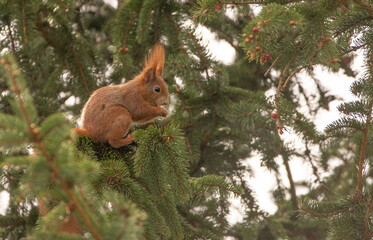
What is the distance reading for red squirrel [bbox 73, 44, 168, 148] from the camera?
6.44 ft

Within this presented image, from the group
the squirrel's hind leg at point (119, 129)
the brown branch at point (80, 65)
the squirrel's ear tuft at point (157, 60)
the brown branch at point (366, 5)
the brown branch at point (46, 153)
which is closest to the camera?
the brown branch at point (46, 153)

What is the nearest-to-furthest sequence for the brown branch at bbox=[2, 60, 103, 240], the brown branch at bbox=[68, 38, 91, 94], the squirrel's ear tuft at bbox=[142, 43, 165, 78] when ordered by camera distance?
the brown branch at bbox=[2, 60, 103, 240] < the squirrel's ear tuft at bbox=[142, 43, 165, 78] < the brown branch at bbox=[68, 38, 91, 94]

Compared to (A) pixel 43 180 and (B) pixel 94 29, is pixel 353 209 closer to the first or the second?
(A) pixel 43 180

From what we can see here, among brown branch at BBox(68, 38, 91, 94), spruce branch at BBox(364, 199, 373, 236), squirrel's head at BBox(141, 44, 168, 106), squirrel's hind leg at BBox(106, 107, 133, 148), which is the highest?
brown branch at BBox(68, 38, 91, 94)

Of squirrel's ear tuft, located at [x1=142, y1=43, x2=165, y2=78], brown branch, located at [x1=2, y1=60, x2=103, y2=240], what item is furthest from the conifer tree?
squirrel's ear tuft, located at [x1=142, y1=43, x2=165, y2=78]

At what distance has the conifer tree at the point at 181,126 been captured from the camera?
89 cm

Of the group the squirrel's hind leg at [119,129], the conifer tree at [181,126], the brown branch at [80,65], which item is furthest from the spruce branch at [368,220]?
the brown branch at [80,65]

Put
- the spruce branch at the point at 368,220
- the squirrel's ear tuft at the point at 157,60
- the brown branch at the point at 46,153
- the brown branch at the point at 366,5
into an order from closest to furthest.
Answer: the brown branch at the point at 46,153, the brown branch at the point at 366,5, the spruce branch at the point at 368,220, the squirrel's ear tuft at the point at 157,60

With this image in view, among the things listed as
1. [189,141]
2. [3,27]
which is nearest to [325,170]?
[189,141]

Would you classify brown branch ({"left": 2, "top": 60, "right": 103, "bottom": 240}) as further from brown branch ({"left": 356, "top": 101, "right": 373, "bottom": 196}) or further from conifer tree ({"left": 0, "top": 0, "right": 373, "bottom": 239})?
brown branch ({"left": 356, "top": 101, "right": 373, "bottom": 196})

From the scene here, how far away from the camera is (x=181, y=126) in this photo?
8.05ft

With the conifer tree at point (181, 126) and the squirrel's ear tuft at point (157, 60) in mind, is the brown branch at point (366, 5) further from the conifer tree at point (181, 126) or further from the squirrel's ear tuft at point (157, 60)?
the squirrel's ear tuft at point (157, 60)

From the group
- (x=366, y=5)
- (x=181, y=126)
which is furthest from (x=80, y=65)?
(x=366, y=5)

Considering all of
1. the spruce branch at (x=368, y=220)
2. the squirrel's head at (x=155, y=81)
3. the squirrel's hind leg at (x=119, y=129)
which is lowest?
the spruce branch at (x=368, y=220)
